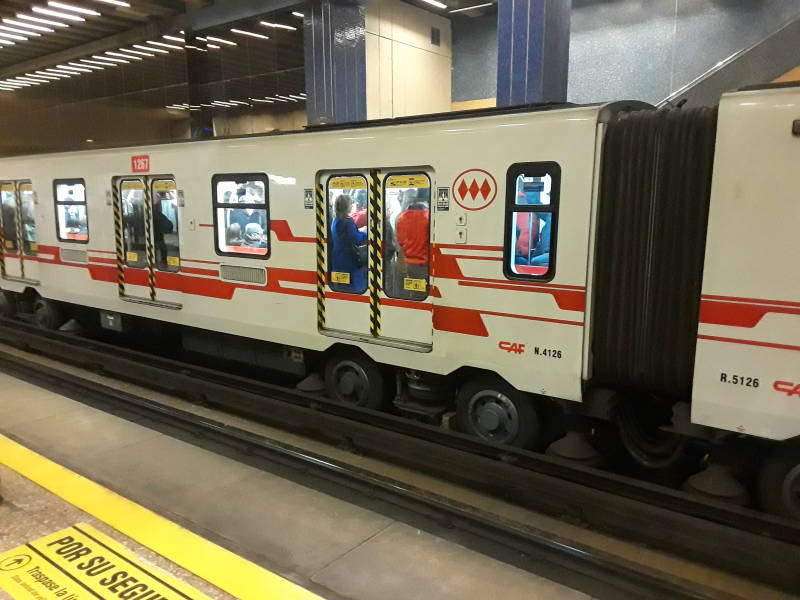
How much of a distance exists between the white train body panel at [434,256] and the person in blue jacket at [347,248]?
0.61ft

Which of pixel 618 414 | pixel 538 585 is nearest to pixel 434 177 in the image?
pixel 618 414

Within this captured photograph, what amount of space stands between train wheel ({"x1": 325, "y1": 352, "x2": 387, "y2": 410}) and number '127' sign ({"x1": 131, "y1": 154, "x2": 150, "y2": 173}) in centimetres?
361

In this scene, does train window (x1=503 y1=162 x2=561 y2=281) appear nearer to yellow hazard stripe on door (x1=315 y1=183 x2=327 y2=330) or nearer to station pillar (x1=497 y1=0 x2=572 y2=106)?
yellow hazard stripe on door (x1=315 y1=183 x2=327 y2=330)

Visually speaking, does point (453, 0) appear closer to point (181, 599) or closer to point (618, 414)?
point (618, 414)

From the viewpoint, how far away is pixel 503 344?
4.81m

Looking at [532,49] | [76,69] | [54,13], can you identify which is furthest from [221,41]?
[532,49]

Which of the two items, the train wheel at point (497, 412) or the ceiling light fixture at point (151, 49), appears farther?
the ceiling light fixture at point (151, 49)

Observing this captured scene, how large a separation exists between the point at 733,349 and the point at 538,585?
193 centimetres

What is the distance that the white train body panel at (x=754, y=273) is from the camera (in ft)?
11.7

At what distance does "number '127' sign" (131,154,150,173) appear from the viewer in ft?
25.0

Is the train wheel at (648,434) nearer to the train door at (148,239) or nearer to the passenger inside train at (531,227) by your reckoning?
the passenger inside train at (531,227)

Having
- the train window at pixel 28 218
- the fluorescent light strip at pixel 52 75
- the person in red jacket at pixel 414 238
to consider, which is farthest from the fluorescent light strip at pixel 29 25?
the person in red jacket at pixel 414 238

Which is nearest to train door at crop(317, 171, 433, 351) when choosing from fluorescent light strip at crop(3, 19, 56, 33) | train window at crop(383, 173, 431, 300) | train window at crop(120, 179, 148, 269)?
train window at crop(383, 173, 431, 300)

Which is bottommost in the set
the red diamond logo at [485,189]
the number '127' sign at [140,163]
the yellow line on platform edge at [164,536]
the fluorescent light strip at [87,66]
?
the yellow line on platform edge at [164,536]
